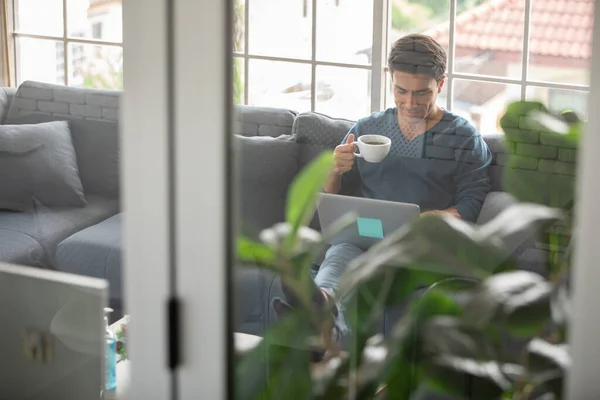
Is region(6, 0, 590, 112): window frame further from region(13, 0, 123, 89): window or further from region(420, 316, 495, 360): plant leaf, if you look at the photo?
region(420, 316, 495, 360): plant leaf

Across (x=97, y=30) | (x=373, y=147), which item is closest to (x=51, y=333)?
(x=97, y=30)

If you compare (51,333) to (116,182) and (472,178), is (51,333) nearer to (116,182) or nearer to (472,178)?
(116,182)

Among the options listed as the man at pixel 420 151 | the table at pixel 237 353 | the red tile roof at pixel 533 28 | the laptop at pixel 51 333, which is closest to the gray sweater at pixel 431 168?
the man at pixel 420 151

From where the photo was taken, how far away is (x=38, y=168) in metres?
1.26

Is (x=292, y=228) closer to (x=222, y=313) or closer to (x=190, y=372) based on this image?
(x=222, y=313)

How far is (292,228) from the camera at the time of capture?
1.13 meters

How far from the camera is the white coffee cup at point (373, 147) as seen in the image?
1.08m

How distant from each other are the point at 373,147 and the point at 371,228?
0.36 ft

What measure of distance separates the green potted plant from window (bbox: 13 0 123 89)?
13.9 inches

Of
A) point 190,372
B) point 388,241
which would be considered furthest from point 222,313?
point 388,241

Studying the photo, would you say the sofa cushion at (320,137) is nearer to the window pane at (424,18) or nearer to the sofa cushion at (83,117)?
the window pane at (424,18)

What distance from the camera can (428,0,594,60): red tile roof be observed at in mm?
945

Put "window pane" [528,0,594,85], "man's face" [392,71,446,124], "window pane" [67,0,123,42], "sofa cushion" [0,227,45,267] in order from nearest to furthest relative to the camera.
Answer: "window pane" [528,0,594,85] → "man's face" [392,71,446,124] → "window pane" [67,0,123,42] → "sofa cushion" [0,227,45,267]

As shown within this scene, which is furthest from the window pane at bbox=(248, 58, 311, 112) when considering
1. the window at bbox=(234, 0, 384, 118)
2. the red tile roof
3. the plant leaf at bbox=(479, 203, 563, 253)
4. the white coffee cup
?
the plant leaf at bbox=(479, 203, 563, 253)
